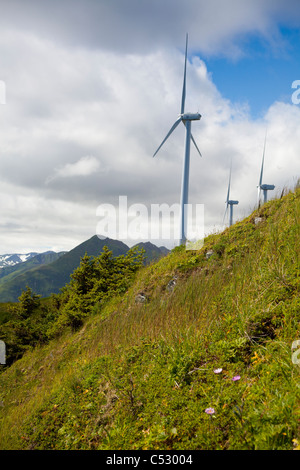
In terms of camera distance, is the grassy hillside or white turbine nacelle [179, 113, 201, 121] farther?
white turbine nacelle [179, 113, 201, 121]

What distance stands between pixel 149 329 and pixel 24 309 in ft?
80.0

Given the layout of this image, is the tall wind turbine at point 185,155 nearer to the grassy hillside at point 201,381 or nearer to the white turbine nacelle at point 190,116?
the white turbine nacelle at point 190,116

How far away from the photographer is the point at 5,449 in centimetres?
438

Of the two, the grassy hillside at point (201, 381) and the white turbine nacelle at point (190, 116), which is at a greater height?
the white turbine nacelle at point (190, 116)

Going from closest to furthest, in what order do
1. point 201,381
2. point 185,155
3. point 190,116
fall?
1. point 201,381
2. point 185,155
3. point 190,116

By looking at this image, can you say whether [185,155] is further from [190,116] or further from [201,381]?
[201,381]

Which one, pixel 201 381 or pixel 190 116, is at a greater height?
pixel 190 116

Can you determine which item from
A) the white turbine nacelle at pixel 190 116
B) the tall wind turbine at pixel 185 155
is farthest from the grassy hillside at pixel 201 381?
the white turbine nacelle at pixel 190 116

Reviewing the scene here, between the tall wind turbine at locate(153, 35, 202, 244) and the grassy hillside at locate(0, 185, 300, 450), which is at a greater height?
the tall wind turbine at locate(153, 35, 202, 244)

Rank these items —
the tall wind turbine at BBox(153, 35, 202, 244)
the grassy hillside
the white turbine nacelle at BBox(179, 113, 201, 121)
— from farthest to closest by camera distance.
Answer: the white turbine nacelle at BBox(179, 113, 201, 121), the tall wind turbine at BBox(153, 35, 202, 244), the grassy hillside

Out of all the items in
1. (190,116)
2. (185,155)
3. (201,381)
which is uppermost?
(190,116)

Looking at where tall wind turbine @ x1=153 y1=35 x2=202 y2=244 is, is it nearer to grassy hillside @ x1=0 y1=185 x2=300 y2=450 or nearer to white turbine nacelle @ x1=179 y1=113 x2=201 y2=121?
white turbine nacelle @ x1=179 y1=113 x2=201 y2=121

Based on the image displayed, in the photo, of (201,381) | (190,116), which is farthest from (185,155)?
(201,381)

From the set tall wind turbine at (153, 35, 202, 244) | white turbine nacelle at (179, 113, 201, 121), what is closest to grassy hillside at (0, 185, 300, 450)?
tall wind turbine at (153, 35, 202, 244)
